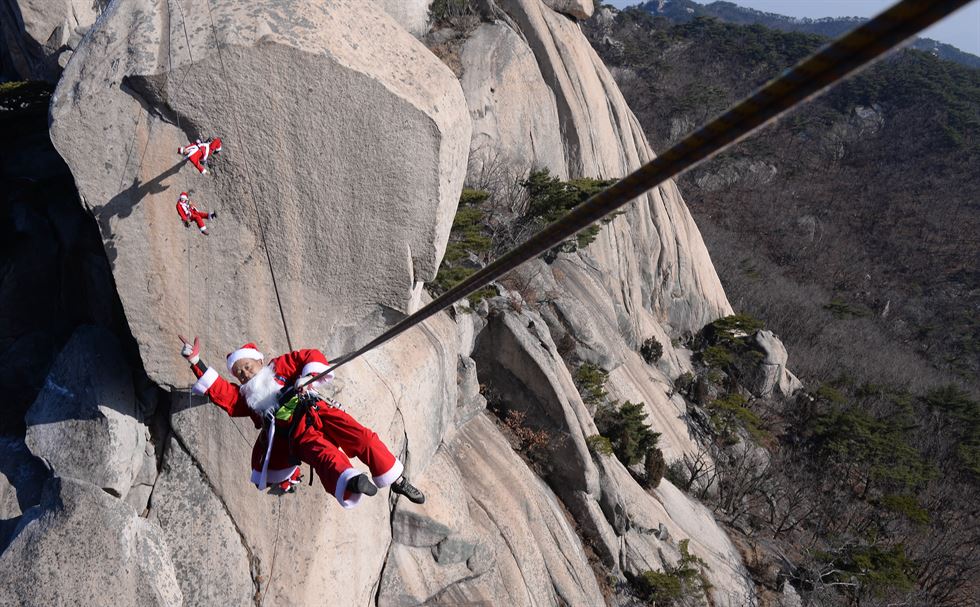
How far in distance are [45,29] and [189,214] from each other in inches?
434

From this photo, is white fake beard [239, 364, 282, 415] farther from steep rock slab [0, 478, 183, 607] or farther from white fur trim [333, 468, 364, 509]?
steep rock slab [0, 478, 183, 607]

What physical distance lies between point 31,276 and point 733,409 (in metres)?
16.7

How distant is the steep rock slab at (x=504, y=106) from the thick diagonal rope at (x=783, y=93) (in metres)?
11.7

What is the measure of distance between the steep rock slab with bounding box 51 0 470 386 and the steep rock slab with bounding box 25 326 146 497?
1.94ft

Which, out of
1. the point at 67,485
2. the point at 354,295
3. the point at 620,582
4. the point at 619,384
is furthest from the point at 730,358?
the point at 67,485

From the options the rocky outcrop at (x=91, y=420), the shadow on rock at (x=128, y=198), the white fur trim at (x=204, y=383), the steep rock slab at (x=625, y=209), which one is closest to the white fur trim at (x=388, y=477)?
the white fur trim at (x=204, y=383)

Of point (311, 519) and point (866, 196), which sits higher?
point (866, 196)

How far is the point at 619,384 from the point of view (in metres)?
13.4

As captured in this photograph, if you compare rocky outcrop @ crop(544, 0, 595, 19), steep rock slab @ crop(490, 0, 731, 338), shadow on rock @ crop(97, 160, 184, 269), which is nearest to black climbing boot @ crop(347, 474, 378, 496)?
shadow on rock @ crop(97, 160, 184, 269)

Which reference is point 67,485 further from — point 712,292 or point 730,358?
point 712,292

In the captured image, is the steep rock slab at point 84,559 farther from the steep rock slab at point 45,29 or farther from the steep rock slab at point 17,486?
the steep rock slab at point 45,29

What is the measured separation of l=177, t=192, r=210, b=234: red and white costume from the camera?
4.69 m

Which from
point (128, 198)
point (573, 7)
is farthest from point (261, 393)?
point (573, 7)

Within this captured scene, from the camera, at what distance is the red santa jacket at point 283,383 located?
4016 mm
